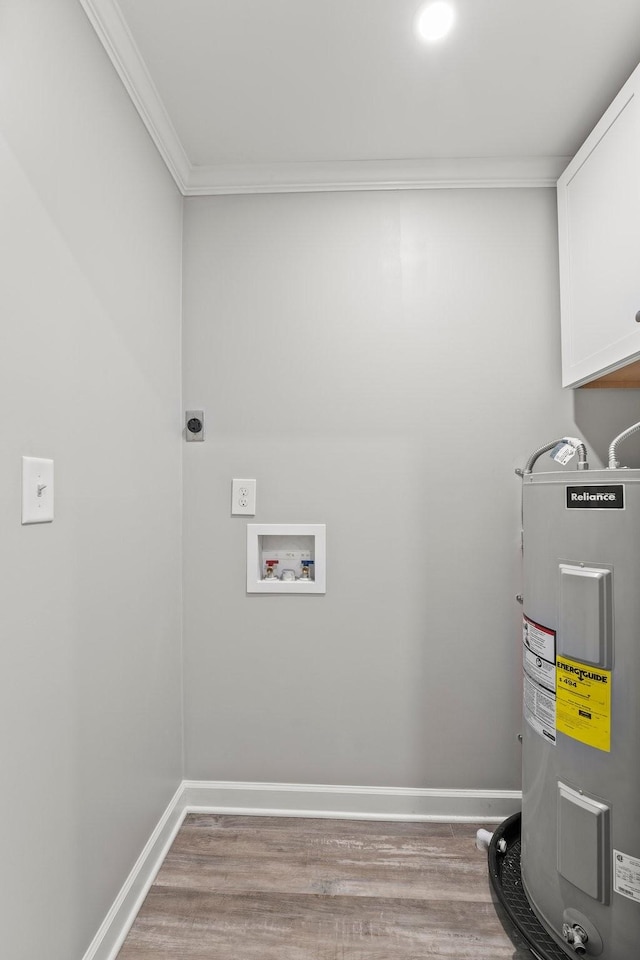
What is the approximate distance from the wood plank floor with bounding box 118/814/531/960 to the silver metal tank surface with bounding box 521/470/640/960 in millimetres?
278

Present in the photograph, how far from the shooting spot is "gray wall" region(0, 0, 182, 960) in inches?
42.7

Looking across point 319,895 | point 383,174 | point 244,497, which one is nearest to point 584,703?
point 319,895

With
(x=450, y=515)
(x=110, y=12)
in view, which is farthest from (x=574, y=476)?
(x=110, y=12)

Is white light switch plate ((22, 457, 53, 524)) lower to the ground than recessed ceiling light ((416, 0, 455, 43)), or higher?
lower

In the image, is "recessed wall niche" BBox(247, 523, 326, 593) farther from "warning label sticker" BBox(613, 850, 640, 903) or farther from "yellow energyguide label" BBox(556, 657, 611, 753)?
"warning label sticker" BBox(613, 850, 640, 903)

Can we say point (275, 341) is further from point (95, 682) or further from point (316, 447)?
point (95, 682)

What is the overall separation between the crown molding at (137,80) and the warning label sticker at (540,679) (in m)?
1.94

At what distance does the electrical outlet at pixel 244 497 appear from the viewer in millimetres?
2182

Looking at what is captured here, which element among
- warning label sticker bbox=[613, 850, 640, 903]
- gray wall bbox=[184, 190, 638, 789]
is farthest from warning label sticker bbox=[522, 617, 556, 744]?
gray wall bbox=[184, 190, 638, 789]

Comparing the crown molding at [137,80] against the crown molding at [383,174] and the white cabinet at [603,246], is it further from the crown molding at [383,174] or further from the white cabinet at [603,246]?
the white cabinet at [603,246]

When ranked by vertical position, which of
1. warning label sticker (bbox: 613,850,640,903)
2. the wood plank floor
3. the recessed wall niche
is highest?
the recessed wall niche

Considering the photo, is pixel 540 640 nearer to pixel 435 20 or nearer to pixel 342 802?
pixel 342 802

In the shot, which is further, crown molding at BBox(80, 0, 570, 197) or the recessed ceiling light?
crown molding at BBox(80, 0, 570, 197)

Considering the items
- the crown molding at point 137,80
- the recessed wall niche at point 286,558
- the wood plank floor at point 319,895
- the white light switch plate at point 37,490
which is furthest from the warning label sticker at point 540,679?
the crown molding at point 137,80
